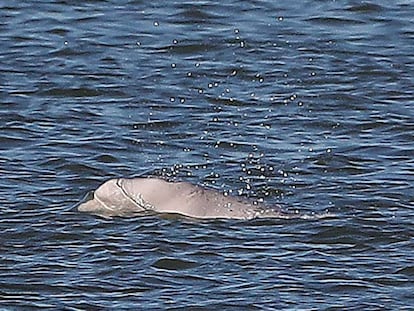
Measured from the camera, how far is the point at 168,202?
13.4 metres

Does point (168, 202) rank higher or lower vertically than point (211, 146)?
lower

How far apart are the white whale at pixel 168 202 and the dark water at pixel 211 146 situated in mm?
188

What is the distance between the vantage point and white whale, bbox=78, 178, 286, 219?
13.3m

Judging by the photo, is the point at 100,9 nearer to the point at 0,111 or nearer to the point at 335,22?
the point at 335,22

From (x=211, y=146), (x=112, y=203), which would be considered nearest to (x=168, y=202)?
(x=112, y=203)

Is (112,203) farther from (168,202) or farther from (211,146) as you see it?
(211,146)

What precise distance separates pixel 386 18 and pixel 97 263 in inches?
334

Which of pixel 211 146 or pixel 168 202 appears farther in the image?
pixel 211 146

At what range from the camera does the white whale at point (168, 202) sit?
1328 cm

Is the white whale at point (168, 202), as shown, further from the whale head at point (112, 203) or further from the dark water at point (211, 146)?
the dark water at point (211, 146)

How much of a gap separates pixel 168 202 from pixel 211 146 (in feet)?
6.17

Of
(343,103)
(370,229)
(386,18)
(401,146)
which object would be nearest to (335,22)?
(386,18)

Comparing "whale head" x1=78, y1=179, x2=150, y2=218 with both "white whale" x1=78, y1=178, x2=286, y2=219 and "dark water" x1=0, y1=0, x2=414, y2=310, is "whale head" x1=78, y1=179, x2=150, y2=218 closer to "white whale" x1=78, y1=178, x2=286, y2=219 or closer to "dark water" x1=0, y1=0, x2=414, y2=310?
"white whale" x1=78, y1=178, x2=286, y2=219

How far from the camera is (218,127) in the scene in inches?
618
